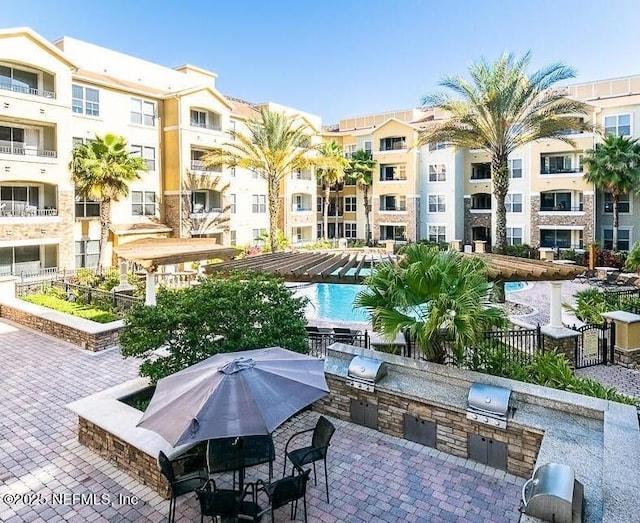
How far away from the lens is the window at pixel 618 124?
110 feet

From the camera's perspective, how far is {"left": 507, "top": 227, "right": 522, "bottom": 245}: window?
38.3 meters

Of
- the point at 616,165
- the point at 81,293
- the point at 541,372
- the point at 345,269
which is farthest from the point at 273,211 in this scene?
the point at 541,372

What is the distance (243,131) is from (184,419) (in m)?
35.2

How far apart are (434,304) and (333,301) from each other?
16.2 m

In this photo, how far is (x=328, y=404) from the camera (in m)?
9.25

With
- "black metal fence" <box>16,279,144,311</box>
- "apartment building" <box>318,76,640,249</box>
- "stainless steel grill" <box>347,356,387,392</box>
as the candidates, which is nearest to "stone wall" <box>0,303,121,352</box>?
"black metal fence" <box>16,279,144,311</box>

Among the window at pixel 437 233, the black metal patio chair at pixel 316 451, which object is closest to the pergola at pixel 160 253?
the black metal patio chair at pixel 316 451

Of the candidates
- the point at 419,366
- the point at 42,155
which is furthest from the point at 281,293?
the point at 42,155

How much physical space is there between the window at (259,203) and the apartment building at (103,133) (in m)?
0.10

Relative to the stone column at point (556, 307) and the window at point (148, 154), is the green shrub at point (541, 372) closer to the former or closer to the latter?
the stone column at point (556, 307)

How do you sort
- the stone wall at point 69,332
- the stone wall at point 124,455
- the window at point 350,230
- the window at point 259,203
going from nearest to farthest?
the stone wall at point 124,455, the stone wall at point 69,332, the window at point 259,203, the window at point 350,230

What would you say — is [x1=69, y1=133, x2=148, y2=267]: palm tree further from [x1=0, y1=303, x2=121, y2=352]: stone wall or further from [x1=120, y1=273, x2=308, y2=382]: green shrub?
[x1=120, y1=273, x2=308, y2=382]: green shrub

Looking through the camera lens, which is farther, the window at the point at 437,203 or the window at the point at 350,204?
the window at the point at 350,204

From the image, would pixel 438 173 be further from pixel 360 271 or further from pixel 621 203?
pixel 360 271
